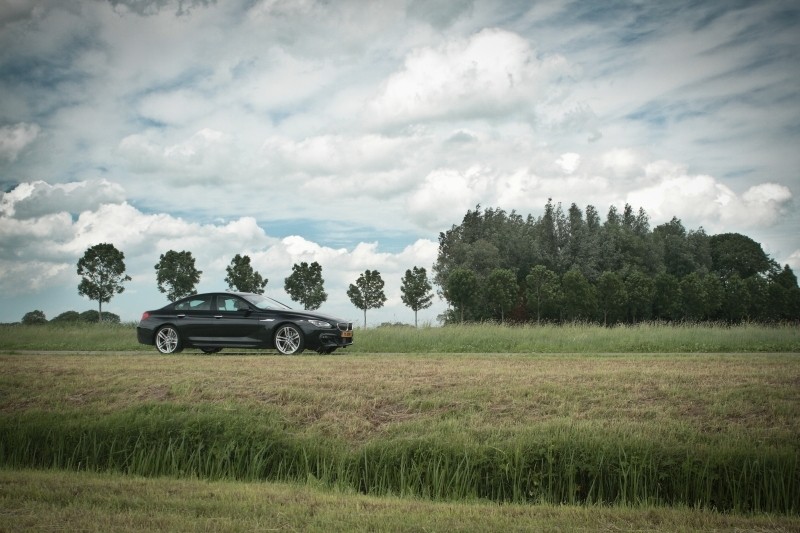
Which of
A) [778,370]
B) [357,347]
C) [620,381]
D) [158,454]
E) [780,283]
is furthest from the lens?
[780,283]

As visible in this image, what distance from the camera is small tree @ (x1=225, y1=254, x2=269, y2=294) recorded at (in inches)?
2810

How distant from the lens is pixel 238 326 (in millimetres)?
18594

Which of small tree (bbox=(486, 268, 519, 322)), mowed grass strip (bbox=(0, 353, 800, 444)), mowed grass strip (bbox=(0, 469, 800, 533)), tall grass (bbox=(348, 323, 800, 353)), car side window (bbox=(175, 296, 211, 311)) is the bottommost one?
mowed grass strip (bbox=(0, 469, 800, 533))

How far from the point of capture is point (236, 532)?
5969mm

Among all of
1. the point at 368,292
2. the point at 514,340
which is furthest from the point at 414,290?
the point at 514,340

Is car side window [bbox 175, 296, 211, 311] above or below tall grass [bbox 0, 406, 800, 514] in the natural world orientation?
above

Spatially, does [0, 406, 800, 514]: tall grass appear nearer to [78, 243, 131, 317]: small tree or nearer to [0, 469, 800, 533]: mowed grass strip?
[0, 469, 800, 533]: mowed grass strip

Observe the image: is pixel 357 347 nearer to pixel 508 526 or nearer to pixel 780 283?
pixel 508 526

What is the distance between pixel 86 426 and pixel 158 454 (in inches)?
58.9

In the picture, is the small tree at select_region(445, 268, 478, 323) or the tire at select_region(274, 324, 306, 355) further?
the small tree at select_region(445, 268, 478, 323)

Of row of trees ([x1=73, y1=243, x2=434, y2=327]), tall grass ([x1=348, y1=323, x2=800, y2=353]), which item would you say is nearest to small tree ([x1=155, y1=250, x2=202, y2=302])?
row of trees ([x1=73, y1=243, x2=434, y2=327])

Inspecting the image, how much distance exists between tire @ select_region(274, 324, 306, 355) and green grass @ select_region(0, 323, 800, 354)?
114 inches

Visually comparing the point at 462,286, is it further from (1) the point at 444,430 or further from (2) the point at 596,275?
(1) the point at 444,430

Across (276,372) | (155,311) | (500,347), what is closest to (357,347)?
(500,347)
